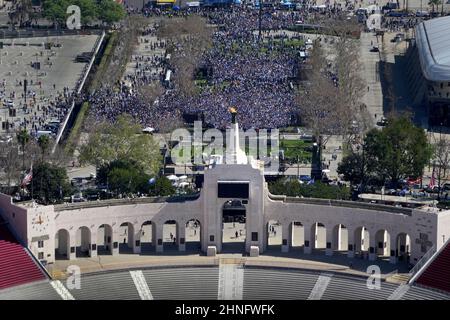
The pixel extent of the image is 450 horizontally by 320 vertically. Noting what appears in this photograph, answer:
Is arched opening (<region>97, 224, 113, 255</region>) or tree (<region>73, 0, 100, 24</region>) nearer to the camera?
arched opening (<region>97, 224, 113, 255</region>)

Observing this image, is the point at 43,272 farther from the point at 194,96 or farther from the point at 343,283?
the point at 194,96

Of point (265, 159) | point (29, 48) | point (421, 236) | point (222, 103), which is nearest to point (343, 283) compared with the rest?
point (421, 236)

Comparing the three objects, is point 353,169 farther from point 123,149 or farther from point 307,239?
point 307,239

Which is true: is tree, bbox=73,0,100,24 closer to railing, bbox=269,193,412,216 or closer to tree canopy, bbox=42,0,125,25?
tree canopy, bbox=42,0,125,25

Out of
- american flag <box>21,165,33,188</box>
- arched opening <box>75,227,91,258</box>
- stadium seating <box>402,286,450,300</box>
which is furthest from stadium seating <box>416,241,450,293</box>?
american flag <box>21,165,33,188</box>

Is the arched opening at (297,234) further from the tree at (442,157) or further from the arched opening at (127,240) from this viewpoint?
the tree at (442,157)

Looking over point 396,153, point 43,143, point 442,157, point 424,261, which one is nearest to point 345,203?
point 424,261
